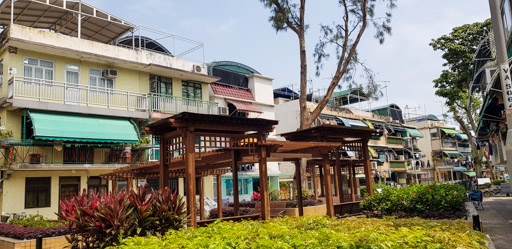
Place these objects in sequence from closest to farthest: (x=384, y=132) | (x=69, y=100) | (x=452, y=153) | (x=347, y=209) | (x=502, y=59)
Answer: (x=502, y=59) → (x=347, y=209) → (x=69, y=100) → (x=384, y=132) → (x=452, y=153)

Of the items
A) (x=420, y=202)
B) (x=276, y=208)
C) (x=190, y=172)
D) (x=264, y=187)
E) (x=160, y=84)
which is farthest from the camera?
(x=160, y=84)

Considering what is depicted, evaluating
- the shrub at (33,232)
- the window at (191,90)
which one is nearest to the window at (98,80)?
the window at (191,90)

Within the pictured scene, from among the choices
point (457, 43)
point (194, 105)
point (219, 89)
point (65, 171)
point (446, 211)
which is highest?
point (457, 43)

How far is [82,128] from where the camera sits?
61.3 feet

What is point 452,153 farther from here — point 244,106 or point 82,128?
point 82,128

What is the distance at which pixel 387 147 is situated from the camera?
4588cm

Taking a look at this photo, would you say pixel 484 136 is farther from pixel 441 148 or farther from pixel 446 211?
pixel 441 148

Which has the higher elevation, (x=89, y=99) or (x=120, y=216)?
(x=89, y=99)

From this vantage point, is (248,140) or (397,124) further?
(397,124)

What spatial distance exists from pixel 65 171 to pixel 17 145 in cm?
274

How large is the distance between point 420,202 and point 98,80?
670 inches

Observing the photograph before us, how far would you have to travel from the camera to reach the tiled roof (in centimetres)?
2814

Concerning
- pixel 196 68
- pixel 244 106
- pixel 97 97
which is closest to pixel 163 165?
pixel 97 97

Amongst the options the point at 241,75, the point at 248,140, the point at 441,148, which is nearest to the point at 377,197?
the point at 248,140
